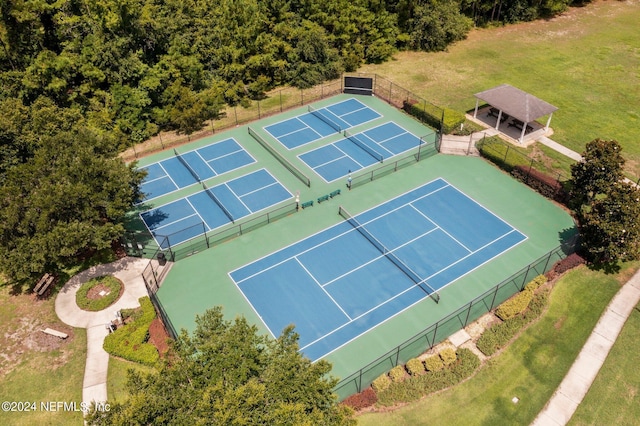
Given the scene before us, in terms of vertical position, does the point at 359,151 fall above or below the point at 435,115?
below

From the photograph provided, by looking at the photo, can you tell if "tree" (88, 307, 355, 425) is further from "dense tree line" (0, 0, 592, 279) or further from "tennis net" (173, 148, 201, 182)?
"tennis net" (173, 148, 201, 182)

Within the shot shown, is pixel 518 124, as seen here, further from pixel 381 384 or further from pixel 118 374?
pixel 118 374

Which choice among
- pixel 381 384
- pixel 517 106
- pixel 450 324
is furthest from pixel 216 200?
pixel 517 106

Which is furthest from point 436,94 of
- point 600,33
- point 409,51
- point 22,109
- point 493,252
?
point 22,109

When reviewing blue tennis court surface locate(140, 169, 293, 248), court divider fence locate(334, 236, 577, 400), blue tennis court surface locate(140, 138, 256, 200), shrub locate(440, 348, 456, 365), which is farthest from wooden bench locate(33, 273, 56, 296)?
shrub locate(440, 348, 456, 365)

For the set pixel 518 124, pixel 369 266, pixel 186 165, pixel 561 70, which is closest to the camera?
pixel 369 266

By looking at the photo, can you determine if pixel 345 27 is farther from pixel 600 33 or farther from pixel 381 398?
pixel 381 398
